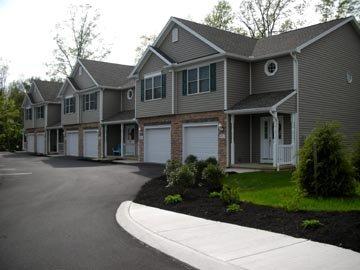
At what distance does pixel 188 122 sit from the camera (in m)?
23.6

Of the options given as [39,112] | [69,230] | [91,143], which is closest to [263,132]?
[69,230]

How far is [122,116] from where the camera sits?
1259 inches

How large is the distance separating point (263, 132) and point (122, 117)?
42.8 ft

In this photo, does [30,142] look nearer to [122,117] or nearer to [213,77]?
[122,117]

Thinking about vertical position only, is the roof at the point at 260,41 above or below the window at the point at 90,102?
above

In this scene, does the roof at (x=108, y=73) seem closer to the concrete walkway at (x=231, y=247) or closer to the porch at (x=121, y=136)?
the porch at (x=121, y=136)

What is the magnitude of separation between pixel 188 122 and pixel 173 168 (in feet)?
32.1

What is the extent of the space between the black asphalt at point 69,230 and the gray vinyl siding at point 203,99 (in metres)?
7.49

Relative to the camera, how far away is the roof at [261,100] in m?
19.3

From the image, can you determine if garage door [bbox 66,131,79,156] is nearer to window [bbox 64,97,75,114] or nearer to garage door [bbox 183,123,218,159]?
window [bbox 64,97,75,114]

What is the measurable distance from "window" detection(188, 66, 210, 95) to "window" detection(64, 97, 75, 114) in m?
17.8

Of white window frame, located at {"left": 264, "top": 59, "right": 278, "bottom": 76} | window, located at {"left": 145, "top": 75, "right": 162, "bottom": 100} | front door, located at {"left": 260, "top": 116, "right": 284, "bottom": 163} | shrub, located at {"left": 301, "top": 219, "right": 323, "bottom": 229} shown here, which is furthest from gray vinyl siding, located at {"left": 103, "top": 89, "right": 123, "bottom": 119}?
shrub, located at {"left": 301, "top": 219, "right": 323, "bottom": 229}

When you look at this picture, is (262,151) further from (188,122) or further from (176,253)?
(176,253)

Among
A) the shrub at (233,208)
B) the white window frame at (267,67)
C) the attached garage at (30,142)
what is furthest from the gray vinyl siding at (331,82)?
the attached garage at (30,142)
